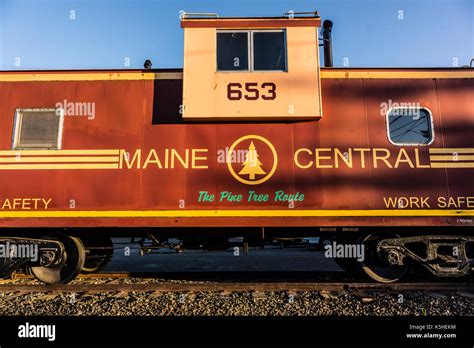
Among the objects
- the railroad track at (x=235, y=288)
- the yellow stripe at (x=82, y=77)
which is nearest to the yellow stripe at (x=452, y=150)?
the railroad track at (x=235, y=288)

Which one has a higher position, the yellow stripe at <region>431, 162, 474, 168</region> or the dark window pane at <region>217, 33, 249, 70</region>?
the dark window pane at <region>217, 33, 249, 70</region>

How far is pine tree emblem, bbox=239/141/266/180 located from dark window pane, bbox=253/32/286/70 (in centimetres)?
163

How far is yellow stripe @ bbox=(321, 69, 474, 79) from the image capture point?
5355 mm

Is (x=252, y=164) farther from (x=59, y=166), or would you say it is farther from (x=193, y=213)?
(x=59, y=166)

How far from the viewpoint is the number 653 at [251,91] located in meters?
5.07

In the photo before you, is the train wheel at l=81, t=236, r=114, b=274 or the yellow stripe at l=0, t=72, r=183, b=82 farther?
the train wheel at l=81, t=236, r=114, b=274

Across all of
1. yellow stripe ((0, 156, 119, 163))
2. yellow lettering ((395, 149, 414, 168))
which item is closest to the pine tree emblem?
yellow stripe ((0, 156, 119, 163))

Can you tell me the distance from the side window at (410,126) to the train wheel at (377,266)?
1766 millimetres

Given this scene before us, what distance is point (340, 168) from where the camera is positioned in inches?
198

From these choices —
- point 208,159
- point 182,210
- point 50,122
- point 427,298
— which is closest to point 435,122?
point 427,298

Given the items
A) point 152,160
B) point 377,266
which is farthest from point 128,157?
point 377,266

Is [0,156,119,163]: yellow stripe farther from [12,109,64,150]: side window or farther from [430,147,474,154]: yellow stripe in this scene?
[430,147,474,154]: yellow stripe

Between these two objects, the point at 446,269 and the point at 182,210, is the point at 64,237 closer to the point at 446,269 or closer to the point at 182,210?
the point at 182,210

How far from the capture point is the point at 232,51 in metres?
5.30
